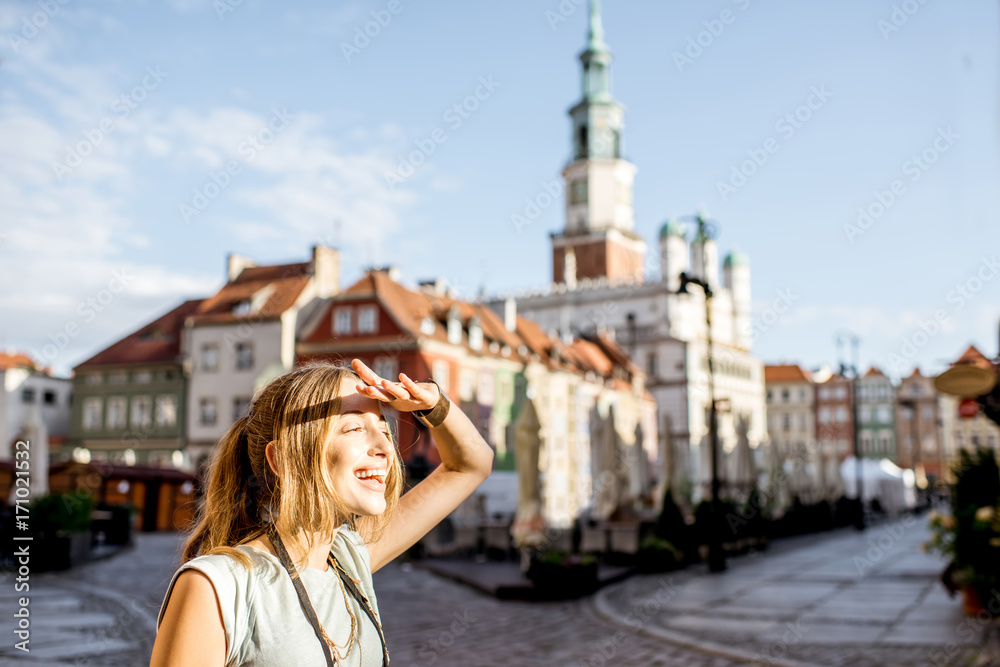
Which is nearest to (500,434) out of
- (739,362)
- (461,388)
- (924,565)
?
(461,388)

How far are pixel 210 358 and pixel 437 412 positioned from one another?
143ft

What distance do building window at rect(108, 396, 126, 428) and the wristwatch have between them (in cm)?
4575

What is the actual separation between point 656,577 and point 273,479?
17276 mm

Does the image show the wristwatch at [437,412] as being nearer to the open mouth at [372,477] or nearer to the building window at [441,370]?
the open mouth at [372,477]

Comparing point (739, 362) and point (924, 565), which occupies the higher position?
point (739, 362)

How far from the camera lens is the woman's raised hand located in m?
2.35

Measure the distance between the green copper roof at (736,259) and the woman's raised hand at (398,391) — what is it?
9358 cm

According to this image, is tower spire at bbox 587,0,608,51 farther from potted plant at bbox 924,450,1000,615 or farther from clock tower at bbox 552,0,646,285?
potted plant at bbox 924,450,1000,615

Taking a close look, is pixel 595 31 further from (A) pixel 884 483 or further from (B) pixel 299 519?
(B) pixel 299 519

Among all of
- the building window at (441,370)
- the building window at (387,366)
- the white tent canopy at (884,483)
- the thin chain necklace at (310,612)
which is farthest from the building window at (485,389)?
the thin chain necklace at (310,612)

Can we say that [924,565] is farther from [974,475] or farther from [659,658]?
[659,658]

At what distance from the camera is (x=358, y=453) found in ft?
7.81

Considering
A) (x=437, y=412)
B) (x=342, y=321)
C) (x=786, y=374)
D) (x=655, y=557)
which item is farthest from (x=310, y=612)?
(x=786, y=374)

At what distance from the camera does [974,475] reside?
41.4 feet
